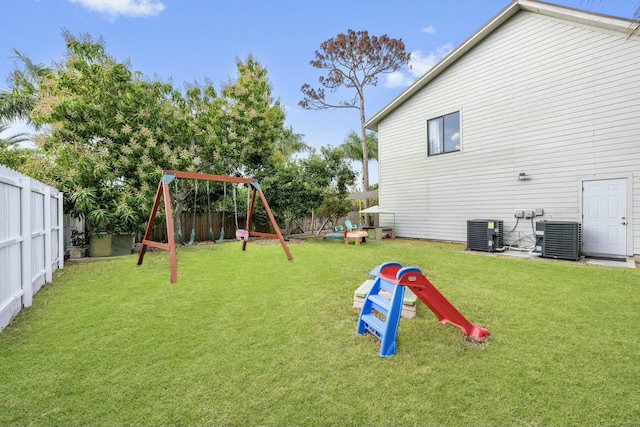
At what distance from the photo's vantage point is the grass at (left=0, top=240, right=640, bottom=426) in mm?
1945

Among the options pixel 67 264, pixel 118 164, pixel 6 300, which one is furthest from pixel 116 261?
pixel 6 300

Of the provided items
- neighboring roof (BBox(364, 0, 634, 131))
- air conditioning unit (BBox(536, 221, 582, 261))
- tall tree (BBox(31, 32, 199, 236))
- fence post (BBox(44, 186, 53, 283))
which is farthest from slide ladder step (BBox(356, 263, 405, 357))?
neighboring roof (BBox(364, 0, 634, 131))

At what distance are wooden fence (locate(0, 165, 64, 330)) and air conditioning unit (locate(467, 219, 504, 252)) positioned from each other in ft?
A: 33.4

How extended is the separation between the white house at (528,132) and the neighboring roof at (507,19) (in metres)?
0.03

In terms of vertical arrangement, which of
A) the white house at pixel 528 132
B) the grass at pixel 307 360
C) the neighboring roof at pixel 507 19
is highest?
the neighboring roof at pixel 507 19

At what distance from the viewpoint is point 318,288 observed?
491 cm

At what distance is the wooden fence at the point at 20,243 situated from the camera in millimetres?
3410

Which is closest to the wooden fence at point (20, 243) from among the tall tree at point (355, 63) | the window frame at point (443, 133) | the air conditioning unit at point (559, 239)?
the air conditioning unit at point (559, 239)

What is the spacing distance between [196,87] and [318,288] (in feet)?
35.0

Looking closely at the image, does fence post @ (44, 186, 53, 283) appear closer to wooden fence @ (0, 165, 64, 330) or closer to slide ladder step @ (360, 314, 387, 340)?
wooden fence @ (0, 165, 64, 330)

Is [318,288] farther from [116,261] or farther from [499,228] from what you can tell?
[499,228]

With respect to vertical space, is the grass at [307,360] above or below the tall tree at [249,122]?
below

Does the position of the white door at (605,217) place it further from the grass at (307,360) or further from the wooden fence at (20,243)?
the wooden fence at (20,243)

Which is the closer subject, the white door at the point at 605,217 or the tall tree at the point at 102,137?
the white door at the point at 605,217
